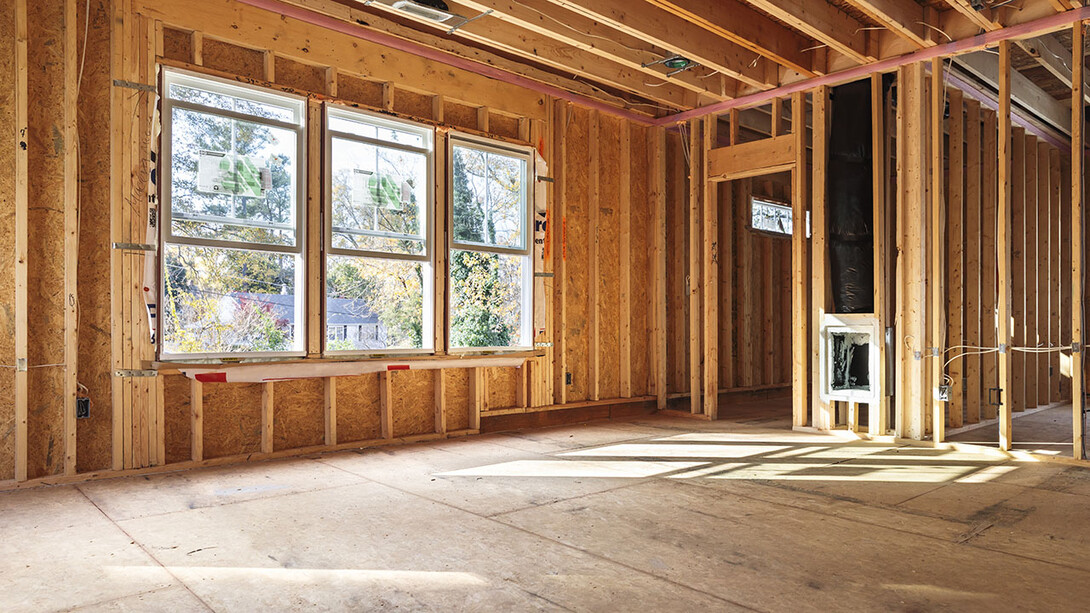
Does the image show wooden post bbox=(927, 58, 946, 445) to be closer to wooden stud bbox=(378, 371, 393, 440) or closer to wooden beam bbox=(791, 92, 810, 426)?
wooden beam bbox=(791, 92, 810, 426)

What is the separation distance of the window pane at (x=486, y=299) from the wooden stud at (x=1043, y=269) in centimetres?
591

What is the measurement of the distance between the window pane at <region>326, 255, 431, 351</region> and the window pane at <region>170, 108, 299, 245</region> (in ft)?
1.82

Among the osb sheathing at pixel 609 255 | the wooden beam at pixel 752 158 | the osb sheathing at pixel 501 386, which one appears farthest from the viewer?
the osb sheathing at pixel 609 255

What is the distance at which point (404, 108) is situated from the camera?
6285mm

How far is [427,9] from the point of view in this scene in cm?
520

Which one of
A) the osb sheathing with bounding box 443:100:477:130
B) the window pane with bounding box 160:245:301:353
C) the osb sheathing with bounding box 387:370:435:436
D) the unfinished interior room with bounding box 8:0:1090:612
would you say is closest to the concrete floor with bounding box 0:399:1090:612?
the unfinished interior room with bounding box 8:0:1090:612

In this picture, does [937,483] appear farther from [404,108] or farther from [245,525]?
[404,108]

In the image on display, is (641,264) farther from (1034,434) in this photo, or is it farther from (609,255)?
(1034,434)

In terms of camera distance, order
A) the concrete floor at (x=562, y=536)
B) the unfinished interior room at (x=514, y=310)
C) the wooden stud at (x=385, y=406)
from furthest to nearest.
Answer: the wooden stud at (x=385, y=406), the unfinished interior room at (x=514, y=310), the concrete floor at (x=562, y=536)

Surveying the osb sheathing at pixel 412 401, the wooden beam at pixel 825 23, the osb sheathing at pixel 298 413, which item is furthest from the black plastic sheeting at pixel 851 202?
the osb sheathing at pixel 298 413

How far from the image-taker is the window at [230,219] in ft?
16.4

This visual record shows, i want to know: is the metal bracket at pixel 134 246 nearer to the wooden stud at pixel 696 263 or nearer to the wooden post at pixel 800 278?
the wooden stud at pixel 696 263

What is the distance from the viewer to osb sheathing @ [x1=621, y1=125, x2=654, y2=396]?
26.6 ft

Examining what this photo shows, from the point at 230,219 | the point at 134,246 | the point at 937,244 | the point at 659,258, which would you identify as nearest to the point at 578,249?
the point at 659,258
